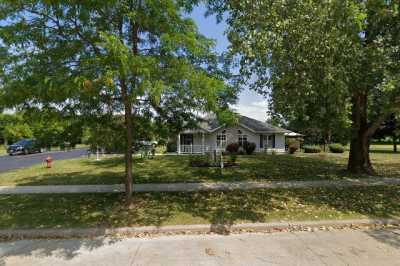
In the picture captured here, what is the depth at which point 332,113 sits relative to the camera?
32.1 ft

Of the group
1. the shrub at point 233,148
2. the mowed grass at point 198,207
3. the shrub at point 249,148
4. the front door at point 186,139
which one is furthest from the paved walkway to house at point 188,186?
the front door at point 186,139

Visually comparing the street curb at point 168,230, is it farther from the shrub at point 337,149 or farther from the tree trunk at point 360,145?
the shrub at point 337,149

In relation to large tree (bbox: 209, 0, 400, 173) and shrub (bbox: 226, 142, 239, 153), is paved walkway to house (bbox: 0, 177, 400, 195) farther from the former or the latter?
shrub (bbox: 226, 142, 239, 153)

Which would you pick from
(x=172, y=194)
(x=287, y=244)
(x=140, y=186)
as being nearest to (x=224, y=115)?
(x=287, y=244)

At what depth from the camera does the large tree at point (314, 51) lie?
7.05m

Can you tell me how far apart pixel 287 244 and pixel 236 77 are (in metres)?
4.71

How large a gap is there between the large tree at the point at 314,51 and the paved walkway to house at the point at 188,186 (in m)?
2.94

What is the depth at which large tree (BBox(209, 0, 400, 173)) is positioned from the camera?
7.05m

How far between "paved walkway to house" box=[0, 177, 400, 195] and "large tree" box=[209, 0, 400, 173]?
2941 millimetres

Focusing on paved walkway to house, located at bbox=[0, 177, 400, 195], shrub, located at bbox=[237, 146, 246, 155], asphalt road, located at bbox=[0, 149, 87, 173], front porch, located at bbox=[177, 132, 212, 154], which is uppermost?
front porch, located at bbox=[177, 132, 212, 154]

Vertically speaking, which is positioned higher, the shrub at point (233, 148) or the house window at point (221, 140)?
the house window at point (221, 140)

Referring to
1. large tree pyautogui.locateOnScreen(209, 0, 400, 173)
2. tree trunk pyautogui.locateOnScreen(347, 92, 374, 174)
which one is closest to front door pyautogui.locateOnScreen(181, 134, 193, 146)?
tree trunk pyautogui.locateOnScreen(347, 92, 374, 174)

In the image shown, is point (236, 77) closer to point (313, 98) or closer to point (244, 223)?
point (313, 98)

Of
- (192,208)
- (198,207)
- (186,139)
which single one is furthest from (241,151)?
(192,208)
